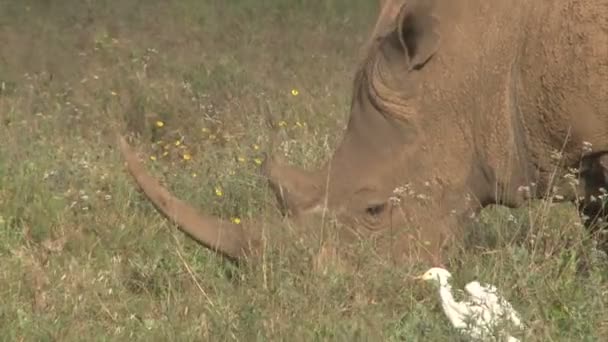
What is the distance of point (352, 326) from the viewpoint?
5648 mm

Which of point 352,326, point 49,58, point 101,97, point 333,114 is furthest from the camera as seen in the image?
point 49,58

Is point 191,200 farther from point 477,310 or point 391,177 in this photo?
point 477,310

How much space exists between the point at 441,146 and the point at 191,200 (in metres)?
1.83

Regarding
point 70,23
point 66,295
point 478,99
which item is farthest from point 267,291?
point 70,23

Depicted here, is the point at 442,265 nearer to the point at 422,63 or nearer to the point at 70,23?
the point at 422,63

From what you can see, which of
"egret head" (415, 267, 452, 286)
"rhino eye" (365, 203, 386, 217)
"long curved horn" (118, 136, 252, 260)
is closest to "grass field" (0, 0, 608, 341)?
"egret head" (415, 267, 452, 286)

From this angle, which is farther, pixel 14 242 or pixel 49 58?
pixel 49 58

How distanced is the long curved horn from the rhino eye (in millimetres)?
563

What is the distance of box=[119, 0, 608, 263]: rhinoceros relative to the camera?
21.0ft

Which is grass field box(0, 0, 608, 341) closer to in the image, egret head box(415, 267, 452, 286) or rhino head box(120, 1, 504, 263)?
egret head box(415, 267, 452, 286)

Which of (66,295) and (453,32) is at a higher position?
(453,32)

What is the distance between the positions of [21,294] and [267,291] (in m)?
1.15

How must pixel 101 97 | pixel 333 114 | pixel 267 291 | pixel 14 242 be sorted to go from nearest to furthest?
pixel 267 291 < pixel 14 242 < pixel 333 114 < pixel 101 97

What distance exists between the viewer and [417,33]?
21.2 feet
